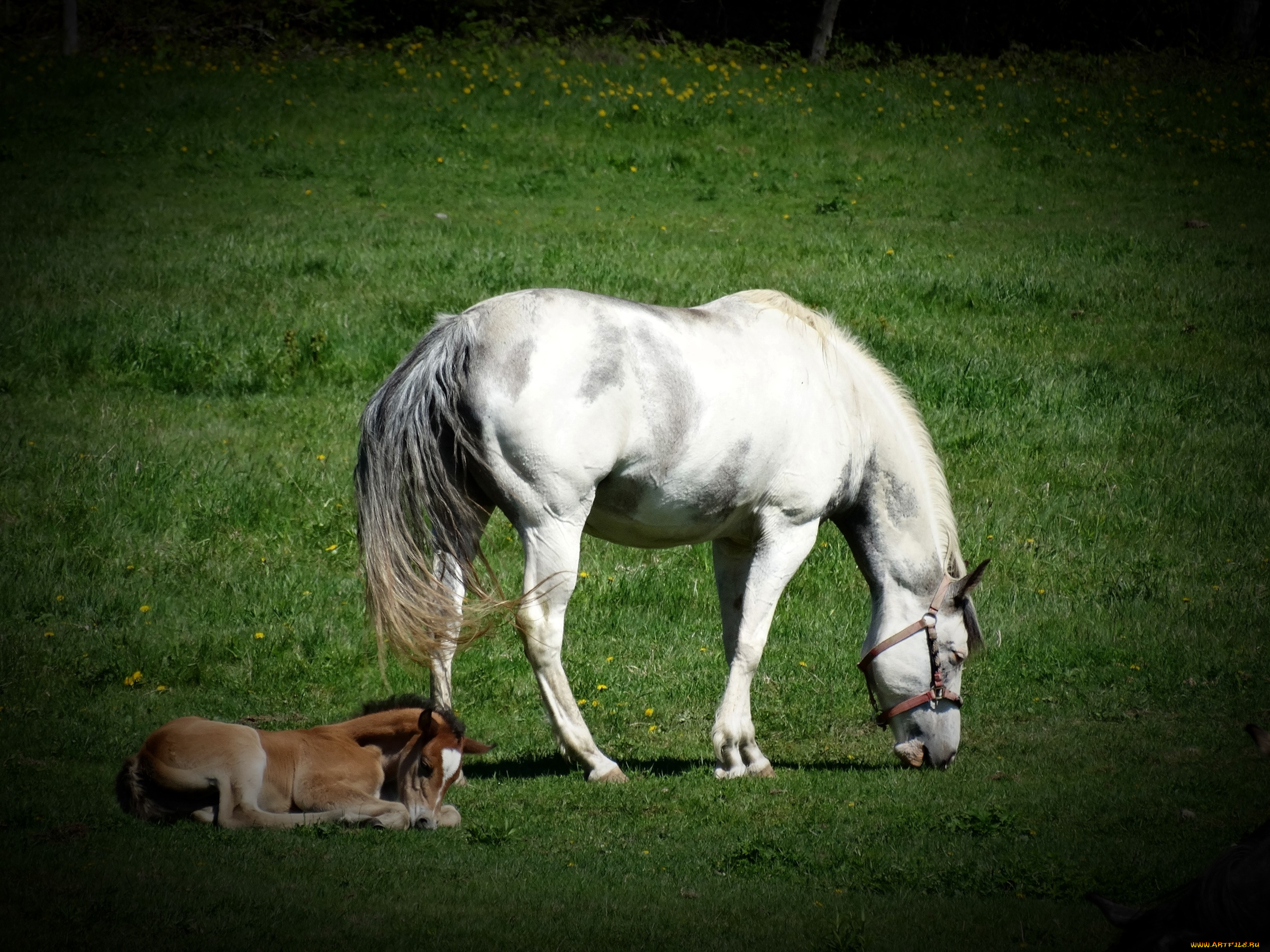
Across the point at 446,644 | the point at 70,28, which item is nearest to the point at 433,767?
Result: the point at 446,644

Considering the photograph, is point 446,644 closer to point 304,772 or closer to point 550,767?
point 304,772

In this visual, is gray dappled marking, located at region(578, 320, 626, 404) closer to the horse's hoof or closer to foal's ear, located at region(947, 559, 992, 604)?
the horse's hoof

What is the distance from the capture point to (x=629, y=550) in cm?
1055

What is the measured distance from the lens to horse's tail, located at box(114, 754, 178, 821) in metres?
5.47

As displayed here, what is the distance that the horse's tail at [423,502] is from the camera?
600cm

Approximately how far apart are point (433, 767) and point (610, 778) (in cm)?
124

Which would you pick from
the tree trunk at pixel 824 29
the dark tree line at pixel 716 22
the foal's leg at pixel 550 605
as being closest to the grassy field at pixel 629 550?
the foal's leg at pixel 550 605

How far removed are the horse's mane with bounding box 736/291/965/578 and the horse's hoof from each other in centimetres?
222

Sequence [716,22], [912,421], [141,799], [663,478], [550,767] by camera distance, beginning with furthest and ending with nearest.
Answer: [716,22] → [912,421] → [550,767] → [663,478] → [141,799]

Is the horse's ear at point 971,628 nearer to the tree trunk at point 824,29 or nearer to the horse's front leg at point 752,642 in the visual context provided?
the horse's front leg at point 752,642

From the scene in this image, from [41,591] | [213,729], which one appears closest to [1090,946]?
[213,729]

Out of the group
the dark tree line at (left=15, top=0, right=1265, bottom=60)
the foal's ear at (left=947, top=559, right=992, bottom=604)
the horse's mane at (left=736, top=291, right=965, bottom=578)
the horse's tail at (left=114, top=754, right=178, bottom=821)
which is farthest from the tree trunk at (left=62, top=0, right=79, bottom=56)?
the foal's ear at (left=947, top=559, right=992, bottom=604)

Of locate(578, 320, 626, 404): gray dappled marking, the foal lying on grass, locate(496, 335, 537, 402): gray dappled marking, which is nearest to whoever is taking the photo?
the foal lying on grass

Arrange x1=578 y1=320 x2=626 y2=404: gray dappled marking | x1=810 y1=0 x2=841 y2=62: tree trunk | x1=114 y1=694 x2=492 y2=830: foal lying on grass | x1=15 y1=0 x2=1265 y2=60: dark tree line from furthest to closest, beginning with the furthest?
x1=810 y1=0 x2=841 y2=62: tree trunk
x1=15 y1=0 x2=1265 y2=60: dark tree line
x1=578 y1=320 x2=626 y2=404: gray dappled marking
x1=114 y1=694 x2=492 y2=830: foal lying on grass
